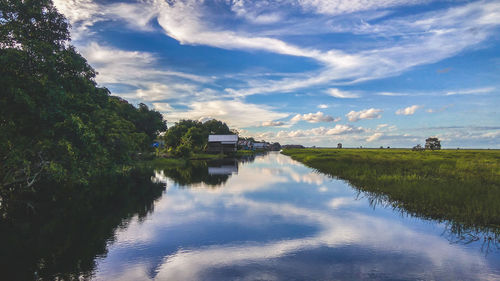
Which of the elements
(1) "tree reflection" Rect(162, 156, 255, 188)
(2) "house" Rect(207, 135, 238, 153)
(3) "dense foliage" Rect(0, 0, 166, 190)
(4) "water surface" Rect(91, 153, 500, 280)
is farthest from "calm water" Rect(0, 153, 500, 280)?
(2) "house" Rect(207, 135, 238, 153)

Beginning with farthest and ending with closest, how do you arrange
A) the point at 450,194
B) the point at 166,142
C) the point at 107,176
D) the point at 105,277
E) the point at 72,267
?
the point at 166,142
the point at 107,176
the point at 450,194
the point at 72,267
the point at 105,277

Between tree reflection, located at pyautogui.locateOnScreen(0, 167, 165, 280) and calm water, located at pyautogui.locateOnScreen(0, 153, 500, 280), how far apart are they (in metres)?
0.08

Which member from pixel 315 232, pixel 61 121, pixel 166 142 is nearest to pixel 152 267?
pixel 315 232

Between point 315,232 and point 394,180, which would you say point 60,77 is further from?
point 394,180

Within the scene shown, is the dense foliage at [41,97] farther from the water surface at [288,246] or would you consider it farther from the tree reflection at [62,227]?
the water surface at [288,246]

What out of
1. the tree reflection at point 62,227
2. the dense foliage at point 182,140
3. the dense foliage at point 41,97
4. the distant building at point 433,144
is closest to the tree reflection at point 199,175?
the tree reflection at point 62,227

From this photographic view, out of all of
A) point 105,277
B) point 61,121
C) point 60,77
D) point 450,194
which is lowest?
point 105,277

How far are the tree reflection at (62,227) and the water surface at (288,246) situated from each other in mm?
720

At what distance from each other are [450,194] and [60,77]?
24.9 metres

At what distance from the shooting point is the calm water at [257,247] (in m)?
8.98

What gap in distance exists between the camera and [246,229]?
541 inches

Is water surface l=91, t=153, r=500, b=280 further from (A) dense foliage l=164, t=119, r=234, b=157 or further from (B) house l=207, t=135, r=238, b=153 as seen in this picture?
(B) house l=207, t=135, r=238, b=153

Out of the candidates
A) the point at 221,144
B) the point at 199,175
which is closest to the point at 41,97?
the point at 199,175

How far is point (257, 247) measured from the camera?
11227 mm
